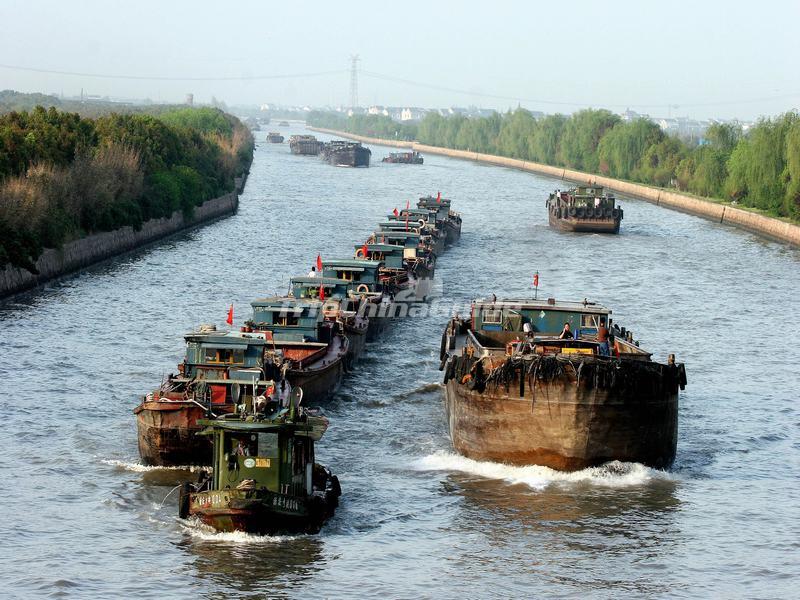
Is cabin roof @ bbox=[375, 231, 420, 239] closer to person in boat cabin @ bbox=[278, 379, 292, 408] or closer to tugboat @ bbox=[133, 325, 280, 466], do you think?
person in boat cabin @ bbox=[278, 379, 292, 408]

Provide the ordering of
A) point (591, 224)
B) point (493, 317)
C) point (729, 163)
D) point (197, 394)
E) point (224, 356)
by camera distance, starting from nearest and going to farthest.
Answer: point (197, 394) → point (224, 356) → point (493, 317) → point (591, 224) → point (729, 163)

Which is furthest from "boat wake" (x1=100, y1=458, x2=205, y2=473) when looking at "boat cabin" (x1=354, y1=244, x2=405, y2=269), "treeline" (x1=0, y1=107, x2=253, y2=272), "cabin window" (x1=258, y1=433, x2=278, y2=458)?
"boat cabin" (x1=354, y1=244, x2=405, y2=269)

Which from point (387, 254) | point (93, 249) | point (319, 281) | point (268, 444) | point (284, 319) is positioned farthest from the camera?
point (93, 249)

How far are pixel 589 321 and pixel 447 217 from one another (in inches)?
2457

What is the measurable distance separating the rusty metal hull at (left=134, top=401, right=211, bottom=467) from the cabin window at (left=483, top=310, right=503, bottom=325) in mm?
13159

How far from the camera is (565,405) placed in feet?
121

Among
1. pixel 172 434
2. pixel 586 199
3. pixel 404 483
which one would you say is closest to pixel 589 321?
pixel 404 483

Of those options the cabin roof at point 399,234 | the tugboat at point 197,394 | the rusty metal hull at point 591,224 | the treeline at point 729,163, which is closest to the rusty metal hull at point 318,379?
the tugboat at point 197,394

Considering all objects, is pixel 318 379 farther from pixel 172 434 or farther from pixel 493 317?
pixel 172 434

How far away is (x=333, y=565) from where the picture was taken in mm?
31109

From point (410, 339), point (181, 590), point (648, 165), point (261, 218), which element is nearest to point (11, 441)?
point (181, 590)

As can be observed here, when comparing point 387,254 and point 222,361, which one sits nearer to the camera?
point 222,361

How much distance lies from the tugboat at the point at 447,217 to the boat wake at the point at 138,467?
216 feet

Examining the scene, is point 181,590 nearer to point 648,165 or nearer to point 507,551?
point 507,551
